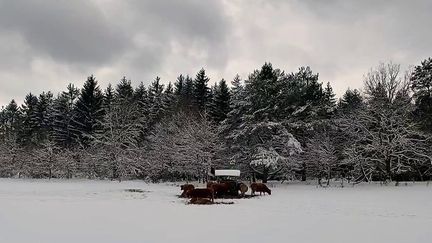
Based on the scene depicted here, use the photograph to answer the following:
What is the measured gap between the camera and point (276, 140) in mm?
37562

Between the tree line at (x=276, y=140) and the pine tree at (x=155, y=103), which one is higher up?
the pine tree at (x=155, y=103)

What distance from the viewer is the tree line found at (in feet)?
112

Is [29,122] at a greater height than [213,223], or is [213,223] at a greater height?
[29,122]

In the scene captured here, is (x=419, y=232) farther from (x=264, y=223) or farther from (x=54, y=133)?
(x=54, y=133)

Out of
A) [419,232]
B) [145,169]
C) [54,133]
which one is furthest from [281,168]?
[54,133]

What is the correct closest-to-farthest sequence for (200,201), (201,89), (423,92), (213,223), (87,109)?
(213,223), (200,201), (423,92), (87,109), (201,89)

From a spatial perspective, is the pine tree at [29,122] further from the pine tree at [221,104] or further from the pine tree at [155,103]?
the pine tree at [221,104]

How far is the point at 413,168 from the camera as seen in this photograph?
118 ft

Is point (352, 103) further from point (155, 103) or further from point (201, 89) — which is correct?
point (155, 103)

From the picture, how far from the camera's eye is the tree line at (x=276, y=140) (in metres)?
34.0

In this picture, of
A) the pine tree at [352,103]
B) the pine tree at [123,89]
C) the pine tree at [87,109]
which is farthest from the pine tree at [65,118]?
the pine tree at [352,103]

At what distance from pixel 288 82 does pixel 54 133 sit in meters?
43.1

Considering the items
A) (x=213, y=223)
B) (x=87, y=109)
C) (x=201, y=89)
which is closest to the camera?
(x=213, y=223)

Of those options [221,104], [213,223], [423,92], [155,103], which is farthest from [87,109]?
[213,223]
